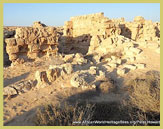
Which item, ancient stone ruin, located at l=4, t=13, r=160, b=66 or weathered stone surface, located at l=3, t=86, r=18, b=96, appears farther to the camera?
ancient stone ruin, located at l=4, t=13, r=160, b=66

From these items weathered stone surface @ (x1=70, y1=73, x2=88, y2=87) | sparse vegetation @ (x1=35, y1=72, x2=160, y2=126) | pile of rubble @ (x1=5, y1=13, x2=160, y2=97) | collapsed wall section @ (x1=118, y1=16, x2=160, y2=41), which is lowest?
sparse vegetation @ (x1=35, y1=72, x2=160, y2=126)

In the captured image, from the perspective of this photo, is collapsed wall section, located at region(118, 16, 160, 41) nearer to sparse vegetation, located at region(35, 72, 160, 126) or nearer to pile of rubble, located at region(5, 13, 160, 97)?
pile of rubble, located at region(5, 13, 160, 97)

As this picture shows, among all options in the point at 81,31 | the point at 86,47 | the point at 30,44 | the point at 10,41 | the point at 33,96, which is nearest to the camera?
the point at 33,96

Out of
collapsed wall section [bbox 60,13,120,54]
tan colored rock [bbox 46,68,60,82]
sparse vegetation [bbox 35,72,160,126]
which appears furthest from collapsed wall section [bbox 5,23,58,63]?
sparse vegetation [bbox 35,72,160,126]

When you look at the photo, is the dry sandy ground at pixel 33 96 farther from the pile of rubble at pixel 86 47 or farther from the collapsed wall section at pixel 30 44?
the collapsed wall section at pixel 30 44

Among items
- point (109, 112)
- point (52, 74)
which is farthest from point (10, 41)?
point (109, 112)

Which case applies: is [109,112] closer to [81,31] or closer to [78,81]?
[78,81]

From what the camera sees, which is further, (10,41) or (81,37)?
(81,37)

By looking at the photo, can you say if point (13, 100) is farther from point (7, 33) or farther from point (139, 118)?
point (7, 33)

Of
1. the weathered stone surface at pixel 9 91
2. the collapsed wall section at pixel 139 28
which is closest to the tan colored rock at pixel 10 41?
the weathered stone surface at pixel 9 91

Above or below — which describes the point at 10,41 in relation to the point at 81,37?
below

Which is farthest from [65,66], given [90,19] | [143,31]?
[143,31]

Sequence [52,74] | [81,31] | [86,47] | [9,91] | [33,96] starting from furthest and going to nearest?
1. [81,31]
2. [86,47]
3. [52,74]
4. [9,91]
5. [33,96]

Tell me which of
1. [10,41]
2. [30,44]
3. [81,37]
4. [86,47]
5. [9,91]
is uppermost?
[81,37]
